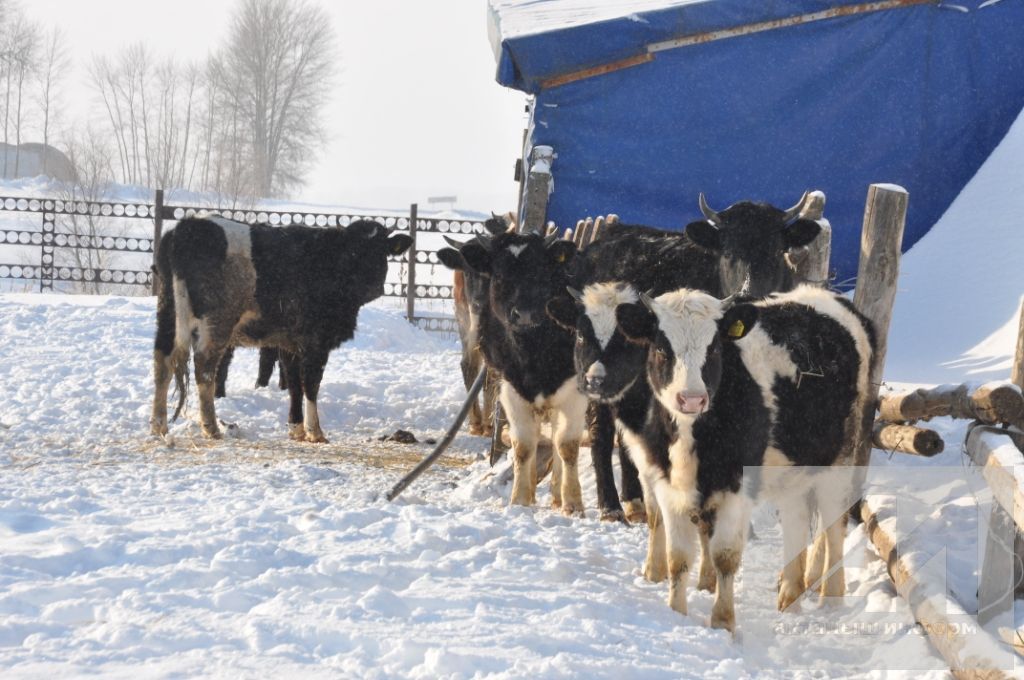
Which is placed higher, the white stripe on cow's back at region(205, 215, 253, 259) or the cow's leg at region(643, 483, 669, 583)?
the white stripe on cow's back at region(205, 215, 253, 259)

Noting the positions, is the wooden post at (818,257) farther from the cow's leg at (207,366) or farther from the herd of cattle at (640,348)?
the cow's leg at (207,366)

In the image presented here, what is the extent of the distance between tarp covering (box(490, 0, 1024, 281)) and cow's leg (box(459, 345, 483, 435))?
5.58ft

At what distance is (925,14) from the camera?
12211 millimetres

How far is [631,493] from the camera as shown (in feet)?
24.6

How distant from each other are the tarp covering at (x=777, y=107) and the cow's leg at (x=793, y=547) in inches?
252

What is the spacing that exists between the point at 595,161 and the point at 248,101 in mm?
51775

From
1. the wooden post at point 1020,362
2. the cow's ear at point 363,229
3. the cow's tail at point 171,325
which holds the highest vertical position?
the cow's ear at point 363,229

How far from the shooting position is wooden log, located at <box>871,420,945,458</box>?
20.6 ft

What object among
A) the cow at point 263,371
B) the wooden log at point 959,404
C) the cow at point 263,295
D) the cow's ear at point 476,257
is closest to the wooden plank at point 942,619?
the wooden log at point 959,404

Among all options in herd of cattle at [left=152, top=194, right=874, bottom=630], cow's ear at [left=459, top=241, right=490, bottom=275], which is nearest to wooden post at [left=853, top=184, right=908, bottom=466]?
herd of cattle at [left=152, top=194, right=874, bottom=630]

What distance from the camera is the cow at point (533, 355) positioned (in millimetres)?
7578

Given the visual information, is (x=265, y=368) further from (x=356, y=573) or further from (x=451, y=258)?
(x=356, y=573)

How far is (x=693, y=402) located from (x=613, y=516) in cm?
239

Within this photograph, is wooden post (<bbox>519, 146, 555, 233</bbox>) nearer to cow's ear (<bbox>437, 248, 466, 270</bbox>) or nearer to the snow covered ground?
cow's ear (<bbox>437, 248, 466, 270</bbox>)
